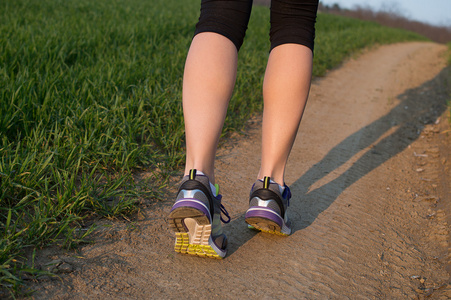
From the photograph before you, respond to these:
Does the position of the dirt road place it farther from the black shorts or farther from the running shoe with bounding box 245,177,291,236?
the black shorts

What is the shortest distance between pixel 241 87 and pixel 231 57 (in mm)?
2525

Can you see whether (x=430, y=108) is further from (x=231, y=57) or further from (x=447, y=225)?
(x=231, y=57)

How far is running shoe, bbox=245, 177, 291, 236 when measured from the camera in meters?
1.69

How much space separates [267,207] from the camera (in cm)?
169

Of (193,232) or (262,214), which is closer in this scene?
(193,232)

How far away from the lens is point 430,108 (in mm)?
5070

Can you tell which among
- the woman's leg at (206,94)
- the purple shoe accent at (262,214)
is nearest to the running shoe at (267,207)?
the purple shoe accent at (262,214)

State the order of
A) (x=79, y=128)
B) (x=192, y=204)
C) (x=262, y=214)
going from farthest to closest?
1. (x=79, y=128)
2. (x=262, y=214)
3. (x=192, y=204)

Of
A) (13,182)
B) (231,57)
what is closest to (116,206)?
(13,182)

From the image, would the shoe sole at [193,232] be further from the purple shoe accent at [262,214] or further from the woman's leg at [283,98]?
the woman's leg at [283,98]

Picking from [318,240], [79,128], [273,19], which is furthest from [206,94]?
[79,128]

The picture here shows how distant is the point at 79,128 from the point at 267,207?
4.60ft

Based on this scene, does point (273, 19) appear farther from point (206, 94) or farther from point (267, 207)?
point (267, 207)

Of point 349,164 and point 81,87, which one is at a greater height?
point 81,87
